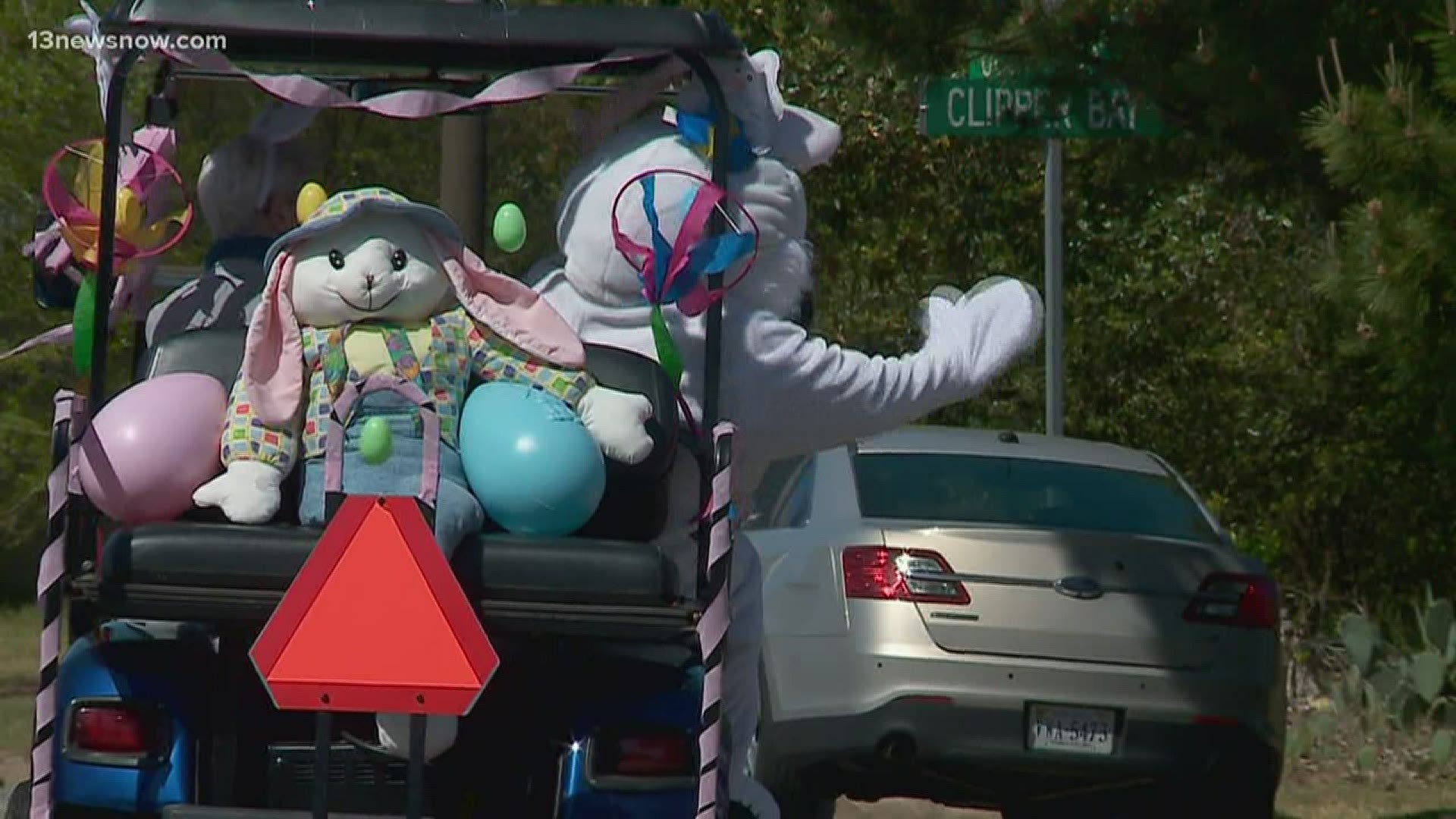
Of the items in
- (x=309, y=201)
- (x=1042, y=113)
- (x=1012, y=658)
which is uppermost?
(x=1042, y=113)

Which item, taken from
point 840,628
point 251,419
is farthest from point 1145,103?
Result: point 251,419

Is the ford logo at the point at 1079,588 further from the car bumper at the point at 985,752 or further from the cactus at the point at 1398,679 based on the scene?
the cactus at the point at 1398,679

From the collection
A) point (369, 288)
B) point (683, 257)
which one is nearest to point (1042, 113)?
point (683, 257)

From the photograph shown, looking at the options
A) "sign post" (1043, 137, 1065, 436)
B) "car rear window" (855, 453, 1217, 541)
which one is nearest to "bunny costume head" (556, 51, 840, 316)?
"car rear window" (855, 453, 1217, 541)

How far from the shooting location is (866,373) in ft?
21.3

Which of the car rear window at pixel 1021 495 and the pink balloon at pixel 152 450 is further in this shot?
the car rear window at pixel 1021 495

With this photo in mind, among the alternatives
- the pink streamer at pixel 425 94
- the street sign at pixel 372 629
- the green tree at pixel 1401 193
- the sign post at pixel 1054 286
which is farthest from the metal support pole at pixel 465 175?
the sign post at pixel 1054 286

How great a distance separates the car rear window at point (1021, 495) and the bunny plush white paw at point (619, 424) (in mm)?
3769

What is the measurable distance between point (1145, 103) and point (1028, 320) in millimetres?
3504

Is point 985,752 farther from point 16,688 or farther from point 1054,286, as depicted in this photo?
point 16,688

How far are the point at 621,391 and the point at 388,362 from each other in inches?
21.9

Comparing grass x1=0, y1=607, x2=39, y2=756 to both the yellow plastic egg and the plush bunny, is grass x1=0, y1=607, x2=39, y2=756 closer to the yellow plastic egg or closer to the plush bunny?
the yellow plastic egg

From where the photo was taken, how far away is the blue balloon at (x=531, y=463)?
564cm

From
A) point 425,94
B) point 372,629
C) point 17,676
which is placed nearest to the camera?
point 372,629
